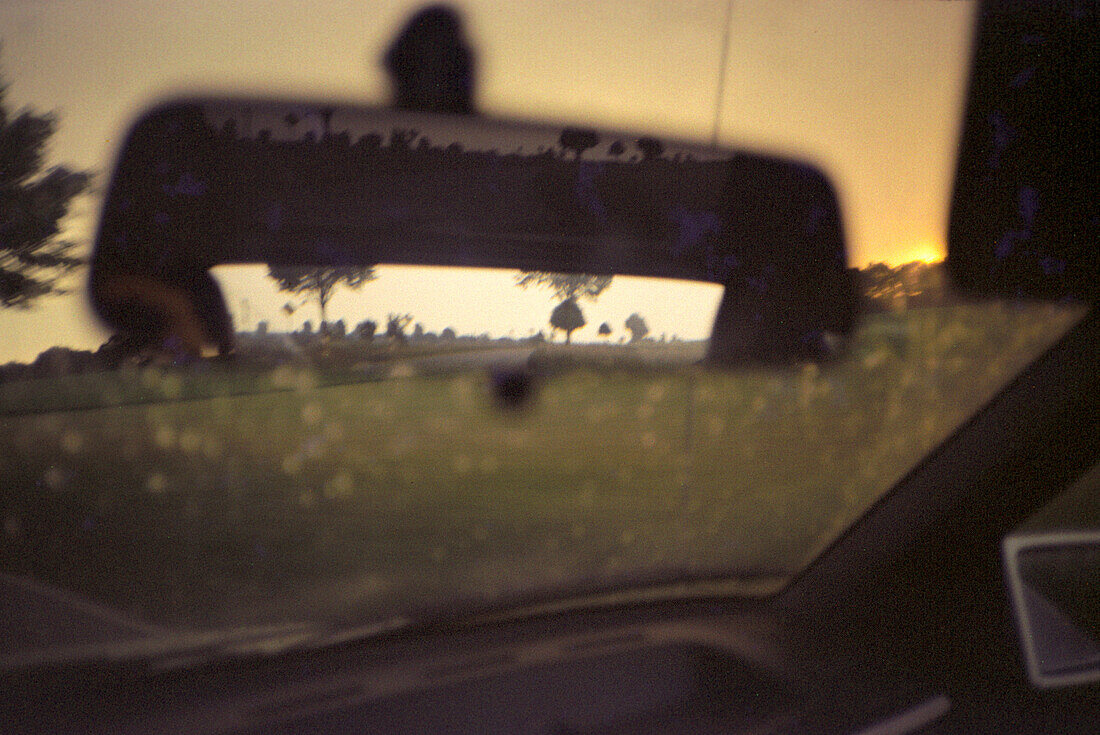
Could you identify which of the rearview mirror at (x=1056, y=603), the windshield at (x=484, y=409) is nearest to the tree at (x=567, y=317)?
the windshield at (x=484, y=409)

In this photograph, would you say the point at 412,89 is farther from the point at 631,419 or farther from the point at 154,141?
the point at 631,419

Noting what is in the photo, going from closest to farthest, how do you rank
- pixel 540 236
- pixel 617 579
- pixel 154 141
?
1. pixel 154 141
2. pixel 540 236
3. pixel 617 579

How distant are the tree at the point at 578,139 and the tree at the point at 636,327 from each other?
583 millimetres

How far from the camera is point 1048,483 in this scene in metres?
2.45

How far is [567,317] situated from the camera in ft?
7.77

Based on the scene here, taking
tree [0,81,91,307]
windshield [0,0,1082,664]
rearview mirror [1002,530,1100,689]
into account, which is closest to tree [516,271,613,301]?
windshield [0,0,1082,664]

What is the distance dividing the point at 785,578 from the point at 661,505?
1.92 ft

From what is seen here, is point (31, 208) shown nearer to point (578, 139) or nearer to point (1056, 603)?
point (578, 139)

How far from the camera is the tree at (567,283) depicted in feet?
7.68

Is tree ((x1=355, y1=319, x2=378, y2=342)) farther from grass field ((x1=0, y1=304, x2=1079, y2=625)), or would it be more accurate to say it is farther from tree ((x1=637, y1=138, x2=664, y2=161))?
tree ((x1=637, y1=138, x2=664, y2=161))

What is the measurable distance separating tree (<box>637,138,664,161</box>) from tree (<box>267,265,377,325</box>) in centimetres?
98

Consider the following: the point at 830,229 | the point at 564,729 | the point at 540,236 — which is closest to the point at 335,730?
the point at 564,729

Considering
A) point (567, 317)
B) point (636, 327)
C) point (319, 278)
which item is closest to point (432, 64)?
point (319, 278)

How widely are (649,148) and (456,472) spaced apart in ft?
4.20
